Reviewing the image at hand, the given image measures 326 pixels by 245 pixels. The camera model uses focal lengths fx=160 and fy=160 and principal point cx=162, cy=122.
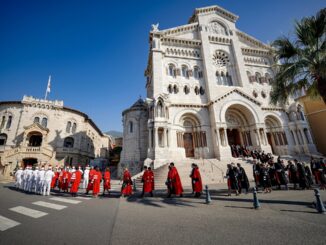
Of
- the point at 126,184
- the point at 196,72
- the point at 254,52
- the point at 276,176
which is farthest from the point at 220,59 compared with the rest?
the point at 126,184

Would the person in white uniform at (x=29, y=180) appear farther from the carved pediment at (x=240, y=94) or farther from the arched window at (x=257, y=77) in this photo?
the arched window at (x=257, y=77)

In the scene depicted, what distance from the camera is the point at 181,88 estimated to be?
2269cm

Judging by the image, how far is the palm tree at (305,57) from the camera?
8969mm

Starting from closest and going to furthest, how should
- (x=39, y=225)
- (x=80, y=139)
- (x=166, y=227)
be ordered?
(x=166, y=227)
(x=39, y=225)
(x=80, y=139)

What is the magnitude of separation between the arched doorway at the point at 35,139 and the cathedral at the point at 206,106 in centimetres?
1811

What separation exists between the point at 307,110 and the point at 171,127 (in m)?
23.2

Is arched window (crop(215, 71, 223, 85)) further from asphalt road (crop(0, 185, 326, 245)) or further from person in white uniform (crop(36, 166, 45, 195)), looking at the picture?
person in white uniform (crop(36, 166, 45, 195))

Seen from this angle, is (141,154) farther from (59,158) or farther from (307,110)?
(307,110)

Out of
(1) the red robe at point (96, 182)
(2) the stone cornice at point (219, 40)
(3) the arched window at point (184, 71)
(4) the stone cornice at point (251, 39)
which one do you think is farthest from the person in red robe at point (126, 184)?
(4) the stone cornice at point (251, 39)

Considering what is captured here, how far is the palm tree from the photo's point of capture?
8.97m

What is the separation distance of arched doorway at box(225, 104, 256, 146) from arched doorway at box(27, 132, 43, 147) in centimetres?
3230

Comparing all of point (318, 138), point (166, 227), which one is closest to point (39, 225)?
point (166, 227)

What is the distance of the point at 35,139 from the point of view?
3011 centimetres

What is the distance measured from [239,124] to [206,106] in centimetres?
580
